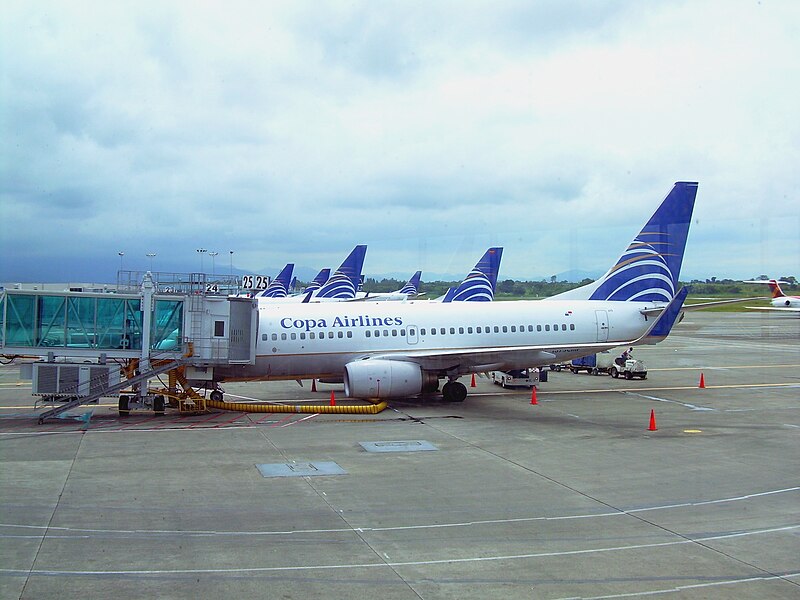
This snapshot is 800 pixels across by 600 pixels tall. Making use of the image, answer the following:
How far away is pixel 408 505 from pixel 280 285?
58.7 meters

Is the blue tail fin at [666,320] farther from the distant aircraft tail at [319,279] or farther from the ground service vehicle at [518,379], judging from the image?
the distant aircraft tail at [319,279]

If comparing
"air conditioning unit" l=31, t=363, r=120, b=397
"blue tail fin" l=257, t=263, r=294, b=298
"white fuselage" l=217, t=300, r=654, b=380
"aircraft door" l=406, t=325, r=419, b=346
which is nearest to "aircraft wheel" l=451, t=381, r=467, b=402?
"white fuselage" l=217, t=300, r=654, b=380

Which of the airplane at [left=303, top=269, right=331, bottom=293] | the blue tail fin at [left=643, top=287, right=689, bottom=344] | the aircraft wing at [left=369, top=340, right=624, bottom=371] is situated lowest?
the aircraft wing at [left=369, top=340, right=624, bottom=371]

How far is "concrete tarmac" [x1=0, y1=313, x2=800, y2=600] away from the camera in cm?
1005

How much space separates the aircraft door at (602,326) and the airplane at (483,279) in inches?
813

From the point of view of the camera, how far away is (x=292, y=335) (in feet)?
88.7

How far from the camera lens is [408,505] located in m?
13.7

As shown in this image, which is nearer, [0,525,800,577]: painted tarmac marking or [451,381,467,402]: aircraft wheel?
[0,525,800,577]: painted tarmac marking

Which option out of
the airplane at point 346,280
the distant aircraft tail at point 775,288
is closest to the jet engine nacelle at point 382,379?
the distant aircraft tail at point 775,288

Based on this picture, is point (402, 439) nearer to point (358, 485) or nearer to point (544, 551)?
point (358, 485)

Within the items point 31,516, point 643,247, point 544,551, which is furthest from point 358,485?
point 643,247

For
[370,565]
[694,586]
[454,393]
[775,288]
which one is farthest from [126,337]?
[775,288]

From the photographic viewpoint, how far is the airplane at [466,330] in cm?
2672

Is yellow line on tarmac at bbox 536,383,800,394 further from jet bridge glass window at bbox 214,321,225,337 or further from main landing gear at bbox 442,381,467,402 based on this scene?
jet bridge glass window at bbox 214,321,225,337
